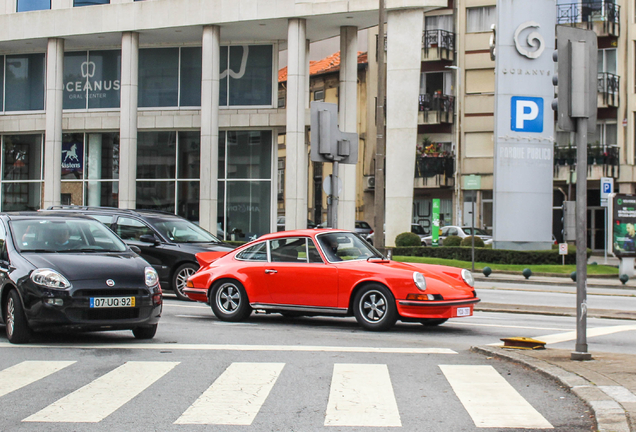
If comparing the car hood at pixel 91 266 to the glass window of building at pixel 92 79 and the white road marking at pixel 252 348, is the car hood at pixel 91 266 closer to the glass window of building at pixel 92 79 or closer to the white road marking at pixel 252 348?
the white road marking at pixel 252 348

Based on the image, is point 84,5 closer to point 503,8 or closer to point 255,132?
point 255,132

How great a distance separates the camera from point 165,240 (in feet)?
54.6

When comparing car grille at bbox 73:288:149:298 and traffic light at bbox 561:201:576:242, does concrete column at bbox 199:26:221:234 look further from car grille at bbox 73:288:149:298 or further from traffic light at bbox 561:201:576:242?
car grille at bbox 73:288:149:298

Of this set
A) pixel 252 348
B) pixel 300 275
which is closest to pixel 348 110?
pixel 300 275

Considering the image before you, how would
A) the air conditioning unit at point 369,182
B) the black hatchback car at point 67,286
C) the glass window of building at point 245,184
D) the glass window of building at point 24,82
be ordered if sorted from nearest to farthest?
the black hatchback car at point 67,286 < the glass window of building at point 245,184 < the glass window of building at point 24,82 < the air conditioning unit at point 369,182

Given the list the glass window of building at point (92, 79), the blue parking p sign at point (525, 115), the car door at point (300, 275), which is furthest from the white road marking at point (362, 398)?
the glass window of building at point (92, 79)

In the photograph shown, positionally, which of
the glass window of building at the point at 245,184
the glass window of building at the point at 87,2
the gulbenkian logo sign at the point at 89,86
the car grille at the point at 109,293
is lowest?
the car grille at the point at 109,293

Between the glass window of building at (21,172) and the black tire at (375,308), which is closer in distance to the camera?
the black tire at (375,308)

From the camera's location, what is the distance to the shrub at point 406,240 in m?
32.9

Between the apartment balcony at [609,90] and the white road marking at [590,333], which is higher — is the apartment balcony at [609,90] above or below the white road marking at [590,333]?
above

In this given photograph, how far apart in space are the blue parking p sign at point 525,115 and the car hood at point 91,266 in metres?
23.5

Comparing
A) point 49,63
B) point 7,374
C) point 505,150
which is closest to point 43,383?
Result: point 7,374

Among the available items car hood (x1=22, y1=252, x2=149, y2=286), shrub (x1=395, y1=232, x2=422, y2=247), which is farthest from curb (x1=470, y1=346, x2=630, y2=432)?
shrub (x1=395, y1=232, x2=422, y2=247)

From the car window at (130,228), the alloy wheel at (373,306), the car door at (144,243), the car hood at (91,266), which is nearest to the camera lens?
the car hood at (91,266)
